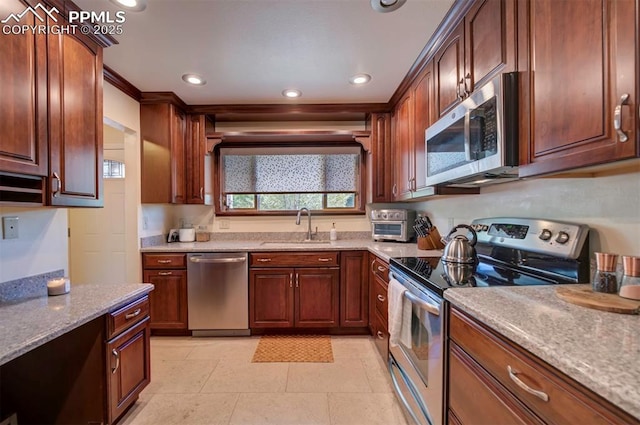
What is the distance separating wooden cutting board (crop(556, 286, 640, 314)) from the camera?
857 mm

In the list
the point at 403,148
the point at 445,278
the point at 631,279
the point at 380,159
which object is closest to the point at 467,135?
the point at 445,278

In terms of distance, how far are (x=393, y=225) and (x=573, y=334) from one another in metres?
2.27

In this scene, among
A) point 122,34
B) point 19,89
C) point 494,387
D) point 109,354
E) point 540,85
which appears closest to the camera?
point 494,387

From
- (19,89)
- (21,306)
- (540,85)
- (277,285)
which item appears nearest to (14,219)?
(21,306)

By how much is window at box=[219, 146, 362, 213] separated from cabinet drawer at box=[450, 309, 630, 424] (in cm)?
246

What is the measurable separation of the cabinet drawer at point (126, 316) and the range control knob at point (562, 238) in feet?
7.19

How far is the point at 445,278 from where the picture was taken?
1.38m

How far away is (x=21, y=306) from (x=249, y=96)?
2.28 m

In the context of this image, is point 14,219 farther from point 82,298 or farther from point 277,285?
point 277,285

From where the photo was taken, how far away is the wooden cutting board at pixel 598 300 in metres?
0.86

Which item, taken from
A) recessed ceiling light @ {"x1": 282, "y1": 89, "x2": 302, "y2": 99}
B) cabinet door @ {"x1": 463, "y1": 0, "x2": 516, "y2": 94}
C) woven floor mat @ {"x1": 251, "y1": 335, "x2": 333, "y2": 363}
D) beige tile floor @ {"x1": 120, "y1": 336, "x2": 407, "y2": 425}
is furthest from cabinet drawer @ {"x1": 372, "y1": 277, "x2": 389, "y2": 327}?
recessed ceiling light @ {"x1": 282, "y1": 89, "x2": 302, "y2": 99}

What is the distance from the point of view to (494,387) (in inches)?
34.8

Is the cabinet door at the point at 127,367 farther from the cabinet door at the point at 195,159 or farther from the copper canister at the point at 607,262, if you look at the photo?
the copper canister at the point at 607,262

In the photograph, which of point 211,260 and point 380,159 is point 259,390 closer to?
point 211,260
